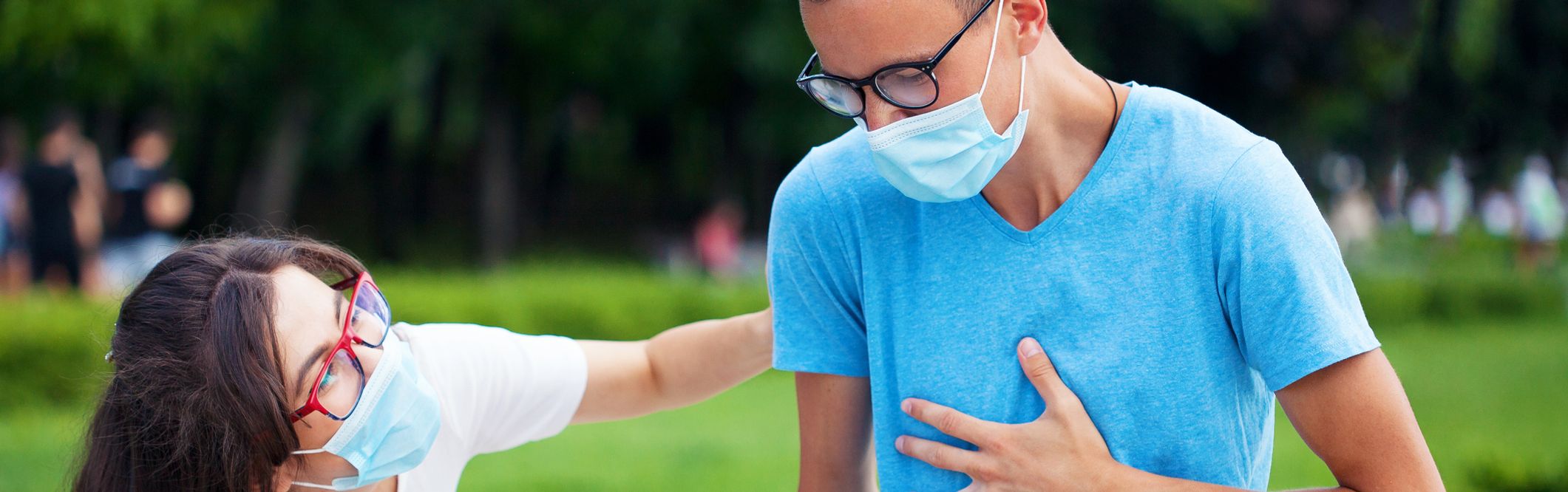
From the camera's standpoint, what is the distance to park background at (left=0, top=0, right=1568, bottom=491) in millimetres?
6750

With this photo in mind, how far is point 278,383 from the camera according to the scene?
6.95 feet

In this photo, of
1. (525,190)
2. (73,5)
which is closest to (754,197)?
(525,190)

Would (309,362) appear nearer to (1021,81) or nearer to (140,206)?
(1021,81)

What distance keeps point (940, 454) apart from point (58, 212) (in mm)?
9056

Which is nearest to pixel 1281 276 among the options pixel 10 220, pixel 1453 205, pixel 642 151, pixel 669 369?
pixel 669 369

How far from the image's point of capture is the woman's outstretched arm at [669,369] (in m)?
2.61

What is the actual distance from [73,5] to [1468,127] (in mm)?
10590

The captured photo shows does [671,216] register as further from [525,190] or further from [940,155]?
[940,155]

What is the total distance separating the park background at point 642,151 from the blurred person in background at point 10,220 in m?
1.11

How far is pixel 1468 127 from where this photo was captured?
6336 mm

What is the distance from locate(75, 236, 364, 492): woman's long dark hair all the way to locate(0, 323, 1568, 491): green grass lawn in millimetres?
2340

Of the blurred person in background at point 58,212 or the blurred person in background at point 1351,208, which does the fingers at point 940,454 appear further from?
the blurred person in background at point 1351,208

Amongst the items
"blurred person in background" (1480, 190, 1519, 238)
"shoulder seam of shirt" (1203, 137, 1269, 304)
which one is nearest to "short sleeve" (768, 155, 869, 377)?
"shoulder seam of shirt" (1203, 137, 1269, 304)

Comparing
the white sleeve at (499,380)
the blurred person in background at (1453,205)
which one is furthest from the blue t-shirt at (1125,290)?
the blurred person in background at (1453,205)
